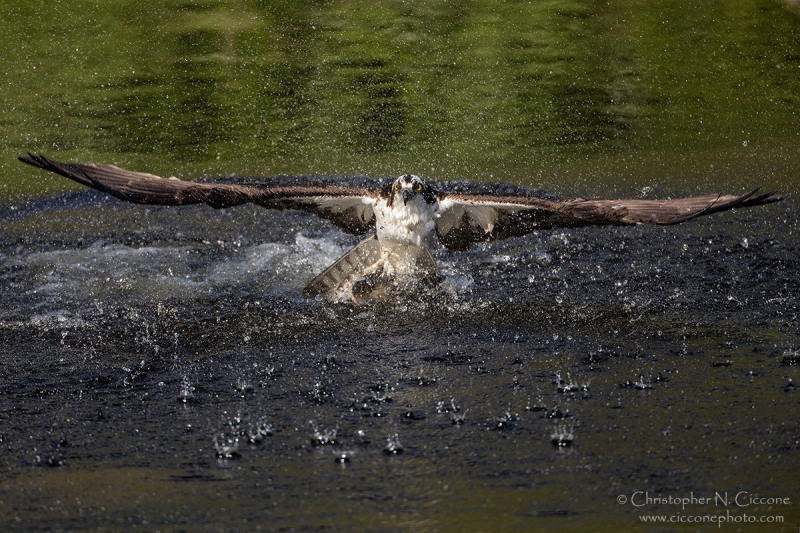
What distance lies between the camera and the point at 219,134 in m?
12.6

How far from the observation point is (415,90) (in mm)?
13945

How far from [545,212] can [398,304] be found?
1.36m

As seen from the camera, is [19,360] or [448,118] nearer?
[19,360]

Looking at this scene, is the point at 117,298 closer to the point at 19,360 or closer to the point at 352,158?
A: the point at 19,360

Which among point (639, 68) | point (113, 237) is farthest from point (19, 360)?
point (639, 68)

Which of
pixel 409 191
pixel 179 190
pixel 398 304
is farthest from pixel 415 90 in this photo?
pixel 179 190

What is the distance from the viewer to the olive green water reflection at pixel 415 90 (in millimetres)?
11688

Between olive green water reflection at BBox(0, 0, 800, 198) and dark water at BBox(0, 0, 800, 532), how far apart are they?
65mm

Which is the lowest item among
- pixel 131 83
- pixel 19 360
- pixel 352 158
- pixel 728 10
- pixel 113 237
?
pixel 19 360

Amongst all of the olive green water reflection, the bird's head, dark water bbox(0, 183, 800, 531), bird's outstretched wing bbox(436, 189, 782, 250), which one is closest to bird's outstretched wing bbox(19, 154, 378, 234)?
the bird's head

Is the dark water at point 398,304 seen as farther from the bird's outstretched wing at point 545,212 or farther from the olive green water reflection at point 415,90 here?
the bird's outstretched wing at point 545,212

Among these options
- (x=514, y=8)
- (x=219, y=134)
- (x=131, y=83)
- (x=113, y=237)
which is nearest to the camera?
(x=113, y=237)

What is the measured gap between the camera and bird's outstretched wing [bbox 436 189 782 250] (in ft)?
22.0

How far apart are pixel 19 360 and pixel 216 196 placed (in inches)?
67.8
